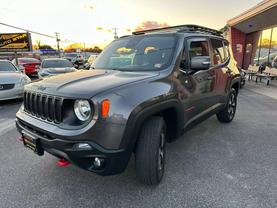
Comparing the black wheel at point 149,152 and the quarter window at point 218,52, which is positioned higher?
the quarter window at point 218,52

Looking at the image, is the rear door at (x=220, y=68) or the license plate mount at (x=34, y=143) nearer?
the license plate mount at (x=34, y=143)

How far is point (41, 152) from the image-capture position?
2604mm

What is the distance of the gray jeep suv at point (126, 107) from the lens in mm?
2248

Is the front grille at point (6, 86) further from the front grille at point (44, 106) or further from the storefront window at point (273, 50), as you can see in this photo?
the storefront window at point (273, 50)

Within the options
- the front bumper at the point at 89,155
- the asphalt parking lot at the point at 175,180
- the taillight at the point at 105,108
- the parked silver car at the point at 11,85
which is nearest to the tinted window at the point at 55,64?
the parked silver car at the point at 11,85

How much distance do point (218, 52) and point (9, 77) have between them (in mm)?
6421

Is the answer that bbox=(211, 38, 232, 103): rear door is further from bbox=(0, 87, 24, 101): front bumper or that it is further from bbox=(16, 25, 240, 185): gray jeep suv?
bbox=(0, 87, 24, 101): front bumper

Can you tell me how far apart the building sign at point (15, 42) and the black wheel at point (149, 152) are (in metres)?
31.2

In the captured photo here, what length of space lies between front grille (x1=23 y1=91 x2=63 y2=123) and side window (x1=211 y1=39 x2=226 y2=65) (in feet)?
9.70

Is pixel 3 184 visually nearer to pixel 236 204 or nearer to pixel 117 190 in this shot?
pixel 117 190

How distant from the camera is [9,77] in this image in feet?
24.7

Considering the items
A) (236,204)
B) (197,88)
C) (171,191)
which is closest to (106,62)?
(197,88)

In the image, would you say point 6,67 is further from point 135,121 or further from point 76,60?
Result: point 76,60

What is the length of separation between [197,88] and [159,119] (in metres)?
1.09
